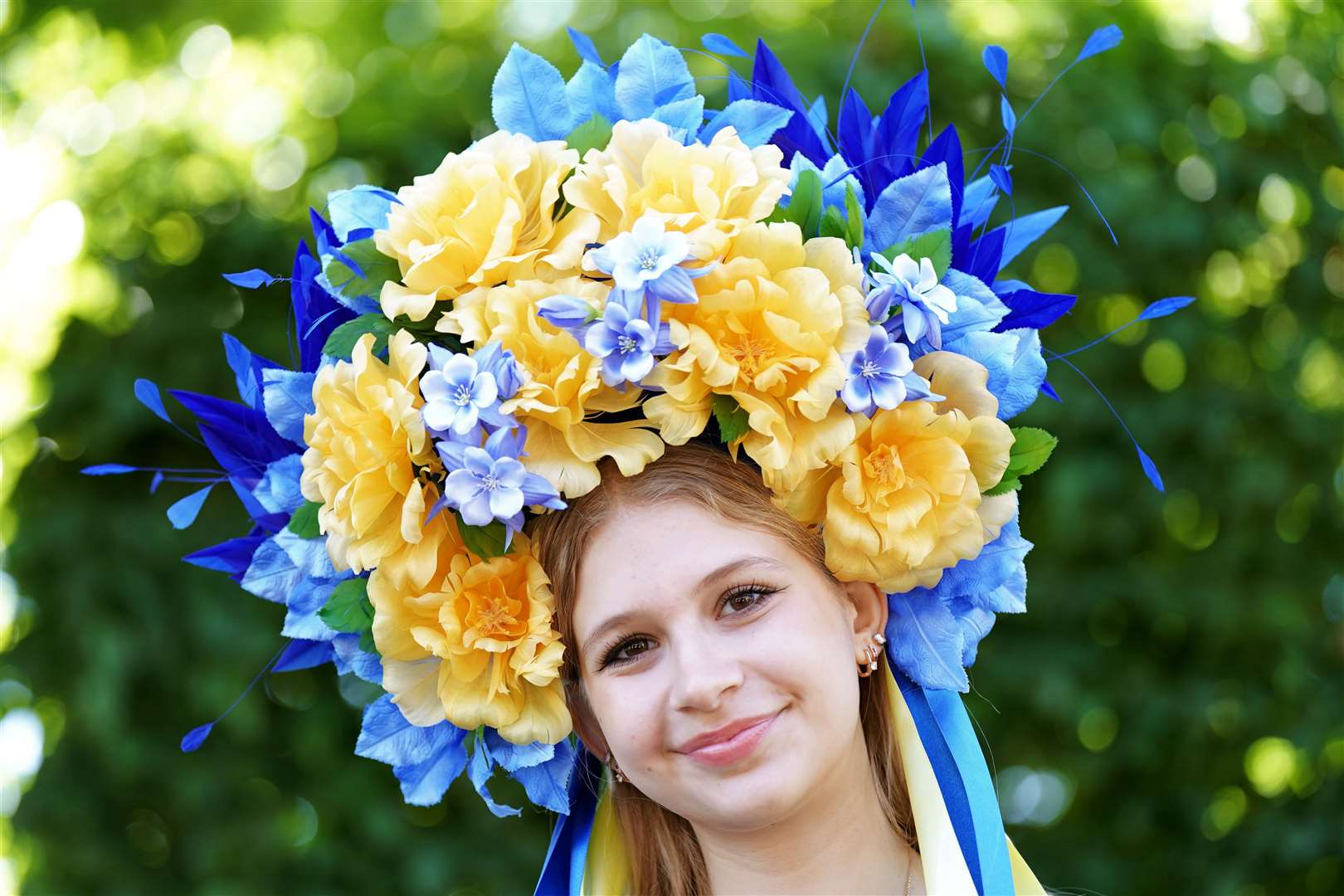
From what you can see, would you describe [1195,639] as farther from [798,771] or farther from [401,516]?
[401,516]

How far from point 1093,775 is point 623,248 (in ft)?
8.04

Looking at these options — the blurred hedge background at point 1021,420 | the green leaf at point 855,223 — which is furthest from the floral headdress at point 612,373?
the blurred hedge background at point 1021,420

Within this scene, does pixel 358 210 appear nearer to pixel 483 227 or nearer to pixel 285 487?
pixel 483 227

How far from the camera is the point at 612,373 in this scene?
5.95 feet

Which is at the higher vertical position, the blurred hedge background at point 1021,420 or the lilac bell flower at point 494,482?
the lilac bell flower at point 494,482

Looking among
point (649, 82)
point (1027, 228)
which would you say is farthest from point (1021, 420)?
point (649, 82)

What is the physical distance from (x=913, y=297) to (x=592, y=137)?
0.52 metres

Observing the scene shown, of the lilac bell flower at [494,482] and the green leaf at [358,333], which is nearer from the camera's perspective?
the lilac bell flower at [494,482]

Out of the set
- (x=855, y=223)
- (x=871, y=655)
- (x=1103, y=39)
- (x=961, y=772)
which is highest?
(x=1103, y=39)

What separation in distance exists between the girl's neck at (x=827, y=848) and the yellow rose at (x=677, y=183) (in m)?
0.80

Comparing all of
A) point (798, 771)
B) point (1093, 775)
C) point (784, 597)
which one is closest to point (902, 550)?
point (784, 597)

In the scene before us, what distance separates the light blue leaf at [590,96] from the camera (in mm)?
2107

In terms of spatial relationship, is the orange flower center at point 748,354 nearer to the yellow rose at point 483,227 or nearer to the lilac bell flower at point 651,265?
the lilac bell flower at point 651,265

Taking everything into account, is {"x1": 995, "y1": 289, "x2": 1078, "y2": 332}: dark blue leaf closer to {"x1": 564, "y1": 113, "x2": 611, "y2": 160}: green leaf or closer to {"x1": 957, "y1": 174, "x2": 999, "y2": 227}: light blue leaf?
{"x1": 957, "y1": 174, "x2": 999, "y2": 227}: light blue leaf
